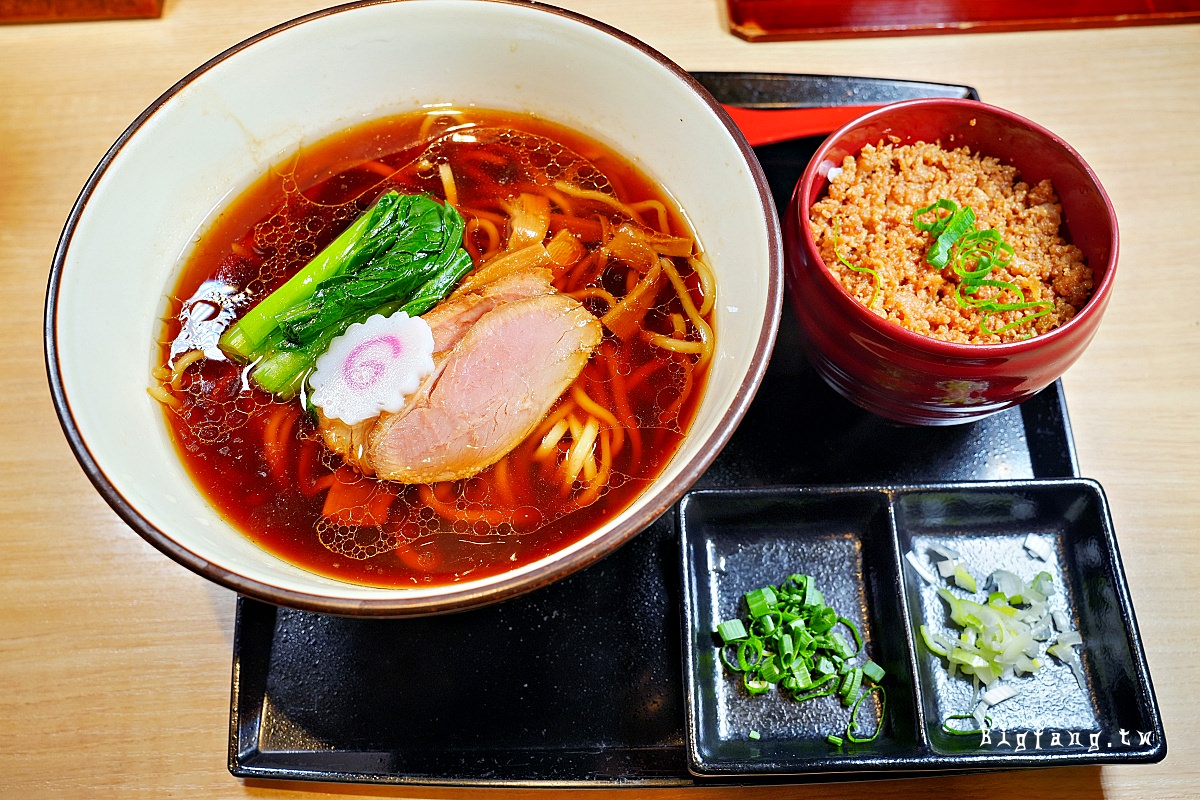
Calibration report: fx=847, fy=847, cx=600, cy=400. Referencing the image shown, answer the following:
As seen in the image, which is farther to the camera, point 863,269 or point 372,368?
point 863,269

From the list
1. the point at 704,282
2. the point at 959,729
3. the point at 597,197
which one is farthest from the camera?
the point at 597,197

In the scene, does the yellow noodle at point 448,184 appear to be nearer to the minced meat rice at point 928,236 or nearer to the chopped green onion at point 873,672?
the minced meat rice at point 928,236

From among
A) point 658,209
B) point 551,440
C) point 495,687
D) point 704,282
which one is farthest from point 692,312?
point 495,687

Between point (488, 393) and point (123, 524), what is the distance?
2.85 feet

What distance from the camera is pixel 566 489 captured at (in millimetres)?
1519

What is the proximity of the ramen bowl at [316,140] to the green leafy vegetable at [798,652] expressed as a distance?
0.38 meters

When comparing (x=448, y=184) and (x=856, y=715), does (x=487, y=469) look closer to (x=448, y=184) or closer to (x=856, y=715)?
(x=448, y=184)

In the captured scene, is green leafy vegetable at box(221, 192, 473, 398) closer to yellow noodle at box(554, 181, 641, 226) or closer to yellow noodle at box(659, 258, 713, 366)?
yellow noodle at box(554, 181, 641, 226)

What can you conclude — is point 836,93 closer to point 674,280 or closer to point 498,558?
point 674,280

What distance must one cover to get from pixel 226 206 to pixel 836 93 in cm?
146

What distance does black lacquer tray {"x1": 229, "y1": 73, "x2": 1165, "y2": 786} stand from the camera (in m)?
1.49

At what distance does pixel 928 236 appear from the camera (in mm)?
1702

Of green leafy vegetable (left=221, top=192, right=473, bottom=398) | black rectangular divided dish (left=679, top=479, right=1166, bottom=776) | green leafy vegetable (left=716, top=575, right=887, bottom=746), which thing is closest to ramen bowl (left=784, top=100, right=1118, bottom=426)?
black rectangular divided dish (left=679, top=479, right=1166, bottom=776)

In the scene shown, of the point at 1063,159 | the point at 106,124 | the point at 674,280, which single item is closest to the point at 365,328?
the point at 674,280
